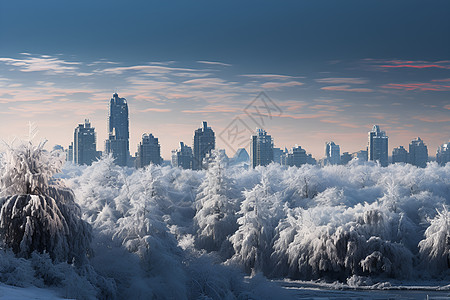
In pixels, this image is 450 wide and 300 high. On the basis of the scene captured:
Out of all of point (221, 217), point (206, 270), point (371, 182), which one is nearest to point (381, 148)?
point (371, 182)

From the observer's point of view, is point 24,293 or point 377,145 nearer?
point 24,293

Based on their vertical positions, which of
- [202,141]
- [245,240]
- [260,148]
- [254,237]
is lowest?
[245,240]

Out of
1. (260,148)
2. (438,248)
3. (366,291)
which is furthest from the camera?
(260,148)

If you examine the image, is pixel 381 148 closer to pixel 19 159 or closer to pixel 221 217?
pixel 221 217

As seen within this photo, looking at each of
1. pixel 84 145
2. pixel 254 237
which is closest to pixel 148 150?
pixel 84 145

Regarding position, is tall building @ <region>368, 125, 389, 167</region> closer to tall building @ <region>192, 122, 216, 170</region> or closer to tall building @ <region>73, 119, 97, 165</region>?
tall building @ <region>192, 122, 216, 170</region>

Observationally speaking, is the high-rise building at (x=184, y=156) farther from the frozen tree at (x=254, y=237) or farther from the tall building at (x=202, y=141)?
the frozen tree at (x=254, y=237)

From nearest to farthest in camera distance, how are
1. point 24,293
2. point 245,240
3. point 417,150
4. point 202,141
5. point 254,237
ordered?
Answer: point 24,293 → point 245,240 → point 254,237 → point 202,141 → point 417,150

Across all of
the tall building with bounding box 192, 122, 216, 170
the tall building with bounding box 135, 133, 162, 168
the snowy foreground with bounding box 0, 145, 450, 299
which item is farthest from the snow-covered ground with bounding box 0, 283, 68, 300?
the tall building with bounding box 135, 133, 162, 168

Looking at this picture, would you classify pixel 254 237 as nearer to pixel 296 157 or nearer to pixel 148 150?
pixel 148 150
